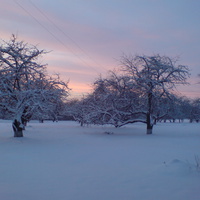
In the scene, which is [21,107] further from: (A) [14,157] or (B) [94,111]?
(B) [94,111]

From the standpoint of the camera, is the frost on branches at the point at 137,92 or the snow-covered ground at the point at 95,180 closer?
the snow-covered ground at the point at 95,180

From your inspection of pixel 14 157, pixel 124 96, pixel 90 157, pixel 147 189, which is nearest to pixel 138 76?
pixel 124 96

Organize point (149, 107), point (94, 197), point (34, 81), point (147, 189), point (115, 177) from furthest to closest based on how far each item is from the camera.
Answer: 1. point (149, 107)
2. point (34, 81)
3. point (115, 177)
4. point (147, 189)
5. point (94, 197)

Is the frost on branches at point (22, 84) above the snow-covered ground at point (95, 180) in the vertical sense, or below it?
above

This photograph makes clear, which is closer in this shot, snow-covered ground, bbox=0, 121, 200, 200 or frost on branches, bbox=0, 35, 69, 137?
snow-covered ground, bbox=0, 121, 200, 200

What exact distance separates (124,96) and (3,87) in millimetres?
11259

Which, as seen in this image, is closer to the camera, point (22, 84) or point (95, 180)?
point (95, 180)

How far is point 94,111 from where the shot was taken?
77.0 ft

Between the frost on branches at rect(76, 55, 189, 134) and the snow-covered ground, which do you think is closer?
the snow-covered ground

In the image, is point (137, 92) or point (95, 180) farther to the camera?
point (137, 92)

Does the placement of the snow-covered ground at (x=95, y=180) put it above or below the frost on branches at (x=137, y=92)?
below

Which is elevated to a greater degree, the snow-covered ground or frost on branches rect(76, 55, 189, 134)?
frost on branches rect(76, 55, 189, 134)

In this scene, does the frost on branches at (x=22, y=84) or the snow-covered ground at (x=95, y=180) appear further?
the frost on branches at (x=22, y=84)

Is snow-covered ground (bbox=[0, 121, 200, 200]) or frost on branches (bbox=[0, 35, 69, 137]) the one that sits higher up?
frost on branches (bbox=[0, 35, 69, 137])
